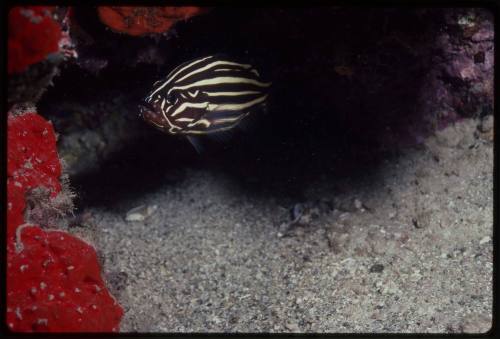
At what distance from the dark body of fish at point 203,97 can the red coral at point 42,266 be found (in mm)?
829

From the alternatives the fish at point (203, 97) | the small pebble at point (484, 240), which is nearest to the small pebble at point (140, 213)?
the fish at point (203, 97)

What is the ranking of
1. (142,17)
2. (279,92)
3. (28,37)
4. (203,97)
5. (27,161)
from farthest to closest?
(279,92)
(203,97)
(142,17)
(27,161)
(28,37)

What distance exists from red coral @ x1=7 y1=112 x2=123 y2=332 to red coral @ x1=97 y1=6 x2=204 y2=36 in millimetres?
906

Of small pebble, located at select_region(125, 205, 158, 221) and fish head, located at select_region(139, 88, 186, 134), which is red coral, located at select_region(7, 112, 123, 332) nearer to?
fish head, located at select_region(139, 88, 186, 134)

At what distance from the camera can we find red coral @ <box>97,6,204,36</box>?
→ 10.5 ft

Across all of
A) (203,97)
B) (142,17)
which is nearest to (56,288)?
(203,97)

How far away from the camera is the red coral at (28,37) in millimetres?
2293

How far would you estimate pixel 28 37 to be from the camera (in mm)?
2314

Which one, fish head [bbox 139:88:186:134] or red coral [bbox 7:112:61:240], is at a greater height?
fish head [bbox 139:88:186:134]

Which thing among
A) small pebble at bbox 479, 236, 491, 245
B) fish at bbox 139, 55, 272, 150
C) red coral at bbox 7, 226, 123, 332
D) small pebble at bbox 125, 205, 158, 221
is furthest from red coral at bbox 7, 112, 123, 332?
small pebble at bbox 479, 236, 491, 245

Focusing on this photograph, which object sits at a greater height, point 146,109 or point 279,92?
point 146,109

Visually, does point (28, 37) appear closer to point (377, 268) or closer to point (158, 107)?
point (158, 107)

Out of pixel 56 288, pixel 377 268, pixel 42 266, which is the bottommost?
pixel 377 268

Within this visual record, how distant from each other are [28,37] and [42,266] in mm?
1381
